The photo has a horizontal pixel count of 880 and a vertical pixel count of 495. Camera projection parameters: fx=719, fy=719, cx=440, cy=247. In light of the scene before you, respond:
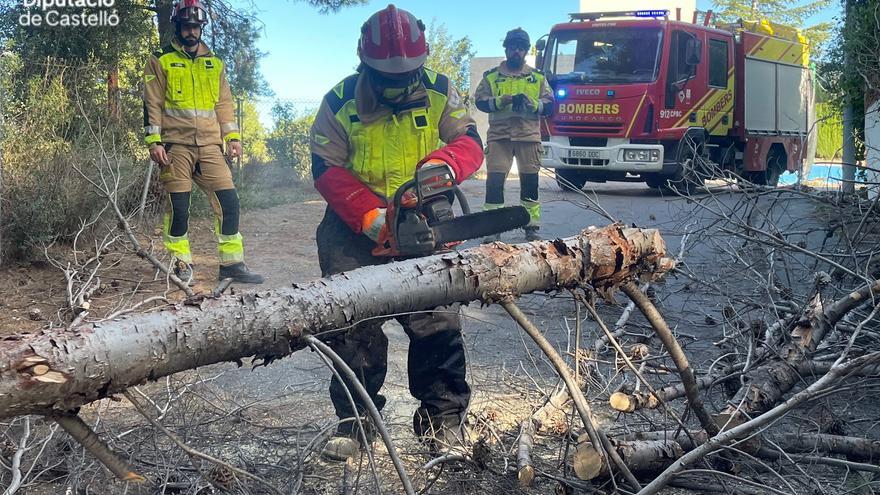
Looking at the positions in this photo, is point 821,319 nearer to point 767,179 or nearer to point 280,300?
point 280,300

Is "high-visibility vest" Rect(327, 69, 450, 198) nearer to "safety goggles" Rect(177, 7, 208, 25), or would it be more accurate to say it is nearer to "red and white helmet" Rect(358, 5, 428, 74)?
"red and white helmet" Rect(358, 5, 428, 74)

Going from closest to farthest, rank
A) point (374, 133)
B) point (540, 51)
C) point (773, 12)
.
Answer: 1. point (374, 133)
2. point (540, 51)
3. point (773, 12)

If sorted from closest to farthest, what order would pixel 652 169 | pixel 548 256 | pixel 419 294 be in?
pixel 419 294, pixel 548 256, pixel 652 169

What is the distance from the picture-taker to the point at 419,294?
204cm

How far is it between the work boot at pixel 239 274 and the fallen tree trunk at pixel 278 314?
12.8ft

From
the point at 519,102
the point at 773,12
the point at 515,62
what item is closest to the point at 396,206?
the point at 519,102

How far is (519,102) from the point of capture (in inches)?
295

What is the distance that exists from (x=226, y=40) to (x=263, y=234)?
2.90m

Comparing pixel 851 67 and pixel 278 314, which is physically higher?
pixel 851 67

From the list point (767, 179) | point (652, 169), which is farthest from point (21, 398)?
point (767, 179)

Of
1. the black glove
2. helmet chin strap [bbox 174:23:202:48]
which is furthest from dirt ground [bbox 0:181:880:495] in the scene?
the black glove

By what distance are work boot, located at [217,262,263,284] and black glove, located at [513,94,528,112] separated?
3.31 metres

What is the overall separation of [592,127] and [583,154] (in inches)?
16.9

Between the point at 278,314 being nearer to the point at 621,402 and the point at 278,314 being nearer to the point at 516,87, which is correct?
the point at 621,402
